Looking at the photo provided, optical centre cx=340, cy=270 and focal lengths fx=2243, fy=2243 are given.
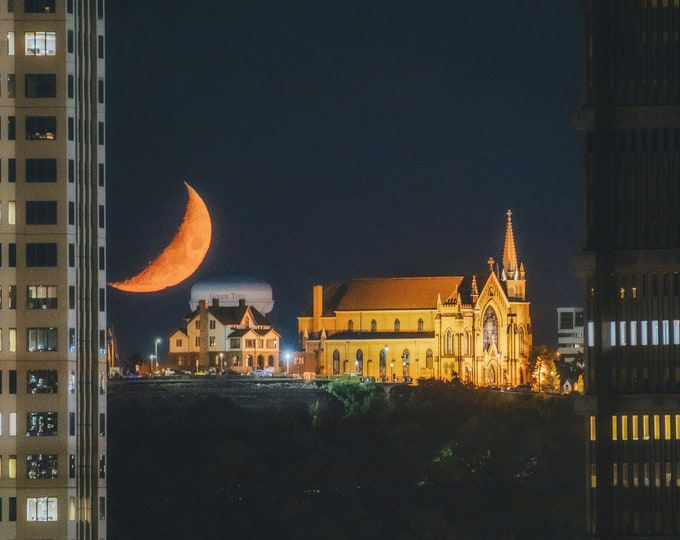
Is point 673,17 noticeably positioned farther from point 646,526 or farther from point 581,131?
point 646,526

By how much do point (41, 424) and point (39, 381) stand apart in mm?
2516

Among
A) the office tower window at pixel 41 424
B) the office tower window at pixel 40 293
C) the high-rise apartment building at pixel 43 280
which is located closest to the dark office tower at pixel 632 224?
the high-rise apartment building at pixel 43 280

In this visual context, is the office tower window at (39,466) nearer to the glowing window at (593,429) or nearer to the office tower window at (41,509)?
the office tower window at (41,509)

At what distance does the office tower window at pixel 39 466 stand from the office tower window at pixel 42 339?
623cm

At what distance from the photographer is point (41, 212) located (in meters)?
131

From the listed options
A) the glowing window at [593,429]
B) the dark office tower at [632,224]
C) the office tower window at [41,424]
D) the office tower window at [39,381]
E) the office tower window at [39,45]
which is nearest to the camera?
the office tower window at [39,381]

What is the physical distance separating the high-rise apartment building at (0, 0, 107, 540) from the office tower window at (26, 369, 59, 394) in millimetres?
58

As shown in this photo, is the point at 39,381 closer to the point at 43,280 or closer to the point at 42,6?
the point at 43,280

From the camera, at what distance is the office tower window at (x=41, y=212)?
131 meters

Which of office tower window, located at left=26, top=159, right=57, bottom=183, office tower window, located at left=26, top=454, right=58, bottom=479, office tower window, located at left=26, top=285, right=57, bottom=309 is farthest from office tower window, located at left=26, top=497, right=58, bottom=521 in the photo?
office tower window, located at left=26, top=159, right=57, bottom=183

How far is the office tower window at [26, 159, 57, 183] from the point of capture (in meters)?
131

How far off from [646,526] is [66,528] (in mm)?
50844

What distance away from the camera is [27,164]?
131 m

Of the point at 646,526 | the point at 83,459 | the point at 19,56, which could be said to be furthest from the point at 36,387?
the point at 646,526
